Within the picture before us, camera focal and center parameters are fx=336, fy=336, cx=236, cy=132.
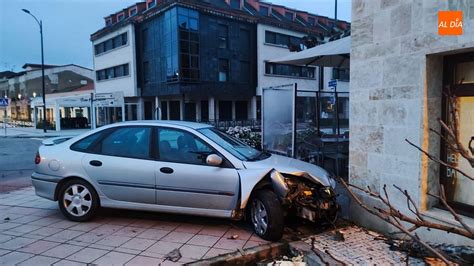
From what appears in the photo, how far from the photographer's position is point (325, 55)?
7.11 m

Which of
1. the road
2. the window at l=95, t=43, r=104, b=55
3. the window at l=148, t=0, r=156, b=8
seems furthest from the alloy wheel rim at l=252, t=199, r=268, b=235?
the window at l=95, t=43, r=104, b=55

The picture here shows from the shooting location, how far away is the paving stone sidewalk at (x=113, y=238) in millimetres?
3748

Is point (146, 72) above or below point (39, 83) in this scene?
below

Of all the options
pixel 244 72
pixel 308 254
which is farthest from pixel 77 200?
pixel 244 72

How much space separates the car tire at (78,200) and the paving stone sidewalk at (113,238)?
0.13m

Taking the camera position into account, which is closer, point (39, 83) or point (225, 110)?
point (225, 110)

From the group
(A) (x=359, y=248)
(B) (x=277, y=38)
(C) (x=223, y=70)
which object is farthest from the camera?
(B) (x=277, y=38)

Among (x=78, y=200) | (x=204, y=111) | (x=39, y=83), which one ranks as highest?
(x=39, y=83)

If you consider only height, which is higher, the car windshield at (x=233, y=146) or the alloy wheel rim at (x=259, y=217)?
the car windshield at (x=233, y=146)

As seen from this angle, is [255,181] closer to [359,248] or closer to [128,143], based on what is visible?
[359,248]

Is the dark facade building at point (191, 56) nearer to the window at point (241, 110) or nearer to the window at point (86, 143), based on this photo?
the window at point (241, 110)

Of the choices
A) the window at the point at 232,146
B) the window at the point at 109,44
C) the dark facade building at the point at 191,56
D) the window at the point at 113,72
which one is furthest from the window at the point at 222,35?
the window at the point at 232,146

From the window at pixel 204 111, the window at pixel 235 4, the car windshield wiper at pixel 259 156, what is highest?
the window at pixel 235 4

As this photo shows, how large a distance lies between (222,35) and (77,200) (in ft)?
87.8
